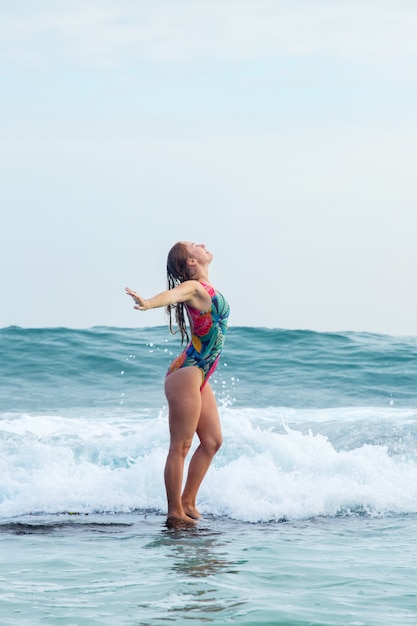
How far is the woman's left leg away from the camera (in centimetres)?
661

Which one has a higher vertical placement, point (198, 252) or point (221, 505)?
point (198, 252)

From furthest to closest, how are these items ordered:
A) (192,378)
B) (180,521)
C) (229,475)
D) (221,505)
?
(229,475) < (221,505) < (192,378) < (180,521)

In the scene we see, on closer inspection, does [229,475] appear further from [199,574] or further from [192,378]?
[199,574]

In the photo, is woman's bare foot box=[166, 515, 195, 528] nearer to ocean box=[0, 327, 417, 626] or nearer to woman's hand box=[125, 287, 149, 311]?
ocean box=[0, 327, 417, 626]

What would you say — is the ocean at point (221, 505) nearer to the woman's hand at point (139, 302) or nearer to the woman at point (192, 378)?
the woman at point (192, 378)

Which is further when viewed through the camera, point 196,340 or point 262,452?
point 262,452

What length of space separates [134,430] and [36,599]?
226 inches

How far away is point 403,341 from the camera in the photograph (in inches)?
746

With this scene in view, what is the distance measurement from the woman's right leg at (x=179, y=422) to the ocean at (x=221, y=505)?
0.27 metres

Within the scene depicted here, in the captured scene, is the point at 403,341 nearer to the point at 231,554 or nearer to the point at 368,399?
the point at 368,399

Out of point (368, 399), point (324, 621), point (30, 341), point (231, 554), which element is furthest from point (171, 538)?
point (30, 341)

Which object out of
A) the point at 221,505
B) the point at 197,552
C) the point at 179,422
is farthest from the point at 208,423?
the point at 197,552

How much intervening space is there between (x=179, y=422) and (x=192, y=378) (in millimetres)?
350

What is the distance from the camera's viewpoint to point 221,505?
706 cm
